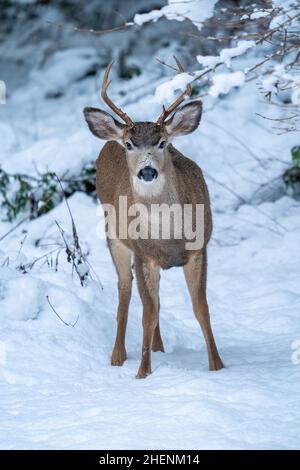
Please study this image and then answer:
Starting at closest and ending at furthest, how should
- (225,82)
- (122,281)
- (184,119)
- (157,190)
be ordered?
(225,82), (157,190), (184,119), (122,281)

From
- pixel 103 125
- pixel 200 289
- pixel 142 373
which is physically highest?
pixel 103 125

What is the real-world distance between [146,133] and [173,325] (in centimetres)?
163

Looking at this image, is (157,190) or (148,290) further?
(148,290)

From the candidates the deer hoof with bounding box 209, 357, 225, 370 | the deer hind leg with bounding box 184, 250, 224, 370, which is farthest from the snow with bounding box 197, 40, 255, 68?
the deer hoof with bounding box 209, 357, 225, 370

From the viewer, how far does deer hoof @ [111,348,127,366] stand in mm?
6094

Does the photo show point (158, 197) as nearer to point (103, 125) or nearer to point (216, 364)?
point (103, 125)

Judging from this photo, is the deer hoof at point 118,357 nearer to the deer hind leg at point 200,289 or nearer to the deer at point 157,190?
the deer at point 157,190

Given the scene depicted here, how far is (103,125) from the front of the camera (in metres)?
6.07

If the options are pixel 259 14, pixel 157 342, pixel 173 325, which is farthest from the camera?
pixel 173 325

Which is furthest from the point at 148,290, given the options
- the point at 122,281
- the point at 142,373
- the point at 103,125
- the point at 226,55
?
the point at 226,55

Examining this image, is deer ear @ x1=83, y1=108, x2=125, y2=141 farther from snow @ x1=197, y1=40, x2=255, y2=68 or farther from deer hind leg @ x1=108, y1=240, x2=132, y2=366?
snow @ x1=197, y1=40, x2=255, y2=68

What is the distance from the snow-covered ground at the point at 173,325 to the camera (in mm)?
4621

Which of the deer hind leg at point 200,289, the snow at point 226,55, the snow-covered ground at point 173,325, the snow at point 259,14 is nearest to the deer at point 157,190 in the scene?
the deer hind leg at point 200,289
